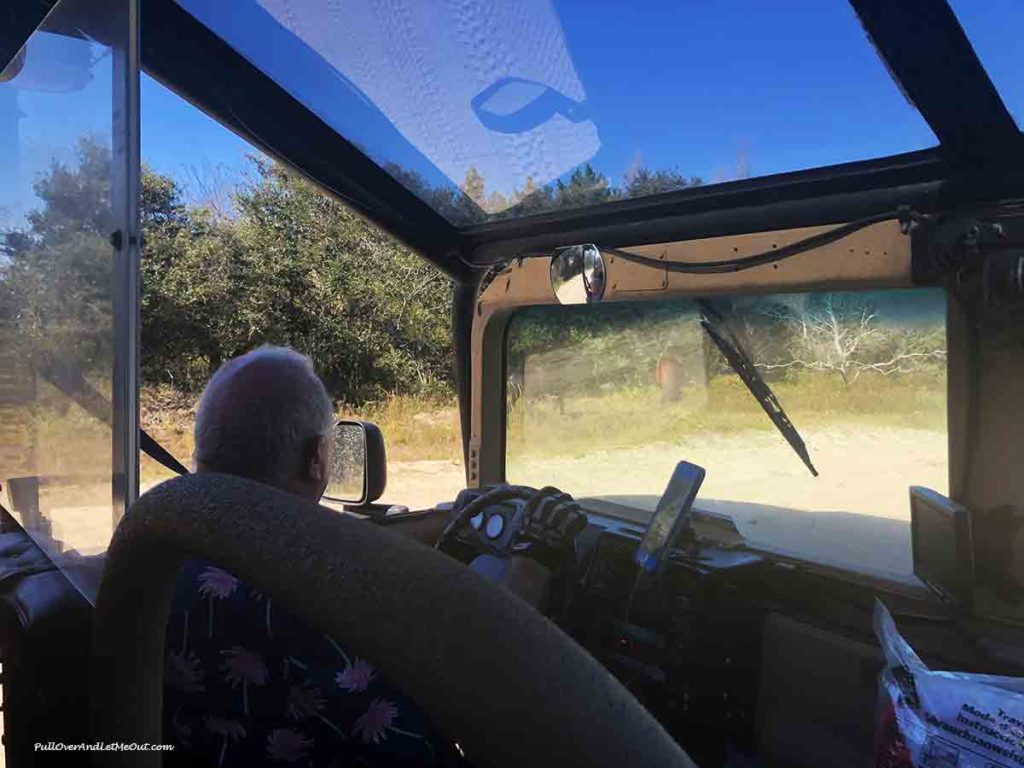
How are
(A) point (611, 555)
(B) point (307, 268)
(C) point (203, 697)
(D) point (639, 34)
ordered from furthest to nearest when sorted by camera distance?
(B) point (307, 268) < (A) point (611, 555) < (D) point (639, 34) < (C) point (203, 697)

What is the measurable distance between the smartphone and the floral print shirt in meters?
0.94

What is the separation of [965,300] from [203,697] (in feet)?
5.95

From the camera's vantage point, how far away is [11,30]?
1968 millimetres

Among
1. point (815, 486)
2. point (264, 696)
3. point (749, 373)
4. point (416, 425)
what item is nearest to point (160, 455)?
point (264, 696)

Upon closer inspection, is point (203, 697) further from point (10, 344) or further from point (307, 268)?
point (307, 268)

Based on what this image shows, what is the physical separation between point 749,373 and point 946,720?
4.75 ft

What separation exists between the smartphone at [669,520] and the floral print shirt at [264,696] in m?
0.94

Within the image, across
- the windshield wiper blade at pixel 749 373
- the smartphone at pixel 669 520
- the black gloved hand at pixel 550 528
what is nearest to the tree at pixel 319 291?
the windshield wiper blade at pixel 749 373

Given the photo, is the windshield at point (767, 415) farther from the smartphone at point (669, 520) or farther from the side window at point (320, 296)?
the side window at point (320, 296)

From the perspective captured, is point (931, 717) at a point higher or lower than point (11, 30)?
lower

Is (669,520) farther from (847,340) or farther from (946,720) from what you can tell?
(946,720)

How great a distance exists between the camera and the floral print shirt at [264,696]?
1.18 m

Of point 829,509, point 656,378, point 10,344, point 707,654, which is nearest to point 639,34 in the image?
point 656,378

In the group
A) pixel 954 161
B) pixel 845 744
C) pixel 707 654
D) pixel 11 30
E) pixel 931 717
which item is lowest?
pixel 845 744
